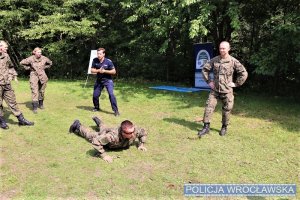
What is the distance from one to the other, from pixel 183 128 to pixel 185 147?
1498 millimetres

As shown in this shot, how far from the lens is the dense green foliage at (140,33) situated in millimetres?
14656

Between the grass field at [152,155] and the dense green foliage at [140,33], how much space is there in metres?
3.92

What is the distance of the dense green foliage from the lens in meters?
14.7

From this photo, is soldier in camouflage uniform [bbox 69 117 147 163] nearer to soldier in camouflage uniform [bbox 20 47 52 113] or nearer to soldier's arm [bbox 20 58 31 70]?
soldier in camouflage uniform [bbox 20 47 52 113]

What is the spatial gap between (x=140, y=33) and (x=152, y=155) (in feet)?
42.5

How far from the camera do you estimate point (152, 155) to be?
7875 millimetres

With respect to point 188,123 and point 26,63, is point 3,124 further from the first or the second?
point 188,123

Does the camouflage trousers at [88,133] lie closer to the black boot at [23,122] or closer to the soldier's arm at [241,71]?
the black boot at [23,122]

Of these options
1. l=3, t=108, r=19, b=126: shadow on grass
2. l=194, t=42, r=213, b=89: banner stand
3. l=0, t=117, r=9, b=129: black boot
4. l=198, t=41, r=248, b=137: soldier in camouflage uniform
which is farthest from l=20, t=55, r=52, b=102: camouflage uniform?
l=194, t=42, r=213, b=89: banner stand

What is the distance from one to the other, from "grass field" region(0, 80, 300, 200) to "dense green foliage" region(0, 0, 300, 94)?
3924 millimetres

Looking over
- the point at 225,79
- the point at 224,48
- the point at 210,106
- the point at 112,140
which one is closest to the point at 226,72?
the point at 225,79

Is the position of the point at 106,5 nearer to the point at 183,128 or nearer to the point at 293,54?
the point at 293,54

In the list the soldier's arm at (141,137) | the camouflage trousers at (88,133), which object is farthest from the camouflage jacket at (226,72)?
the camouflage trousers at (88,133)

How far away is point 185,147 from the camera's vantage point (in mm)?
8367
